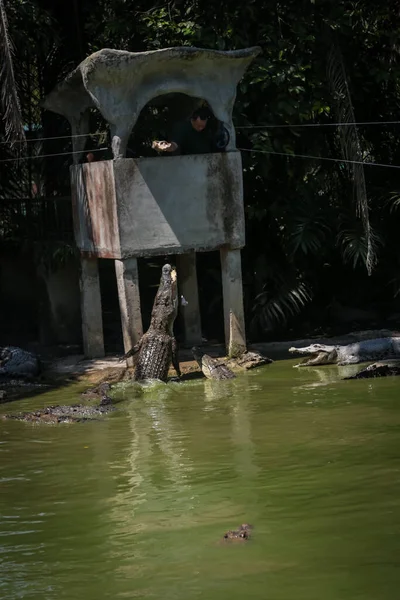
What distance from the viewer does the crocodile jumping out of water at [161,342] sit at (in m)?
13.3

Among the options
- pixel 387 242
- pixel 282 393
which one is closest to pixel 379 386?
pixel 282 393

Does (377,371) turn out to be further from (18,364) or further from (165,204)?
(18,364)

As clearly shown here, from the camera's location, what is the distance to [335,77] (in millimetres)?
15875

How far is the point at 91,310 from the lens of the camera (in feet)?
49.9

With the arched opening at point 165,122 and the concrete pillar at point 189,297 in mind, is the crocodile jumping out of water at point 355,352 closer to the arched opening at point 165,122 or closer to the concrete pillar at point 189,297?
the concrete pillar at point 189,297

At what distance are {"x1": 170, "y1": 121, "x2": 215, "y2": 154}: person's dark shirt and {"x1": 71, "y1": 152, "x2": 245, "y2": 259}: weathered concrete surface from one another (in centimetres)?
66

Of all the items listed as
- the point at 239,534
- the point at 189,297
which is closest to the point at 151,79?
the point at 189,297

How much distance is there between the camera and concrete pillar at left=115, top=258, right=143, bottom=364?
46.0 feet

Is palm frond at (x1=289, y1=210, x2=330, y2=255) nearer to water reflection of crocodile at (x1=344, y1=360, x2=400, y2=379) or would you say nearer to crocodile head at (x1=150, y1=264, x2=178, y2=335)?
crocodile head at (x1=150, y1=264, x2=178, y2=335)

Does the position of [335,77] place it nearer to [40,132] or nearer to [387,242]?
[387,242]

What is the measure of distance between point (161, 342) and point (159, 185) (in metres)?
2.04

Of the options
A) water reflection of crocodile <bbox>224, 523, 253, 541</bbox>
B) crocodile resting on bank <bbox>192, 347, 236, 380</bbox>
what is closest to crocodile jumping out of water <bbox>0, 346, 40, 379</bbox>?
crocodile resting on bank <bbox>192, 347, 236, 380</bbox>

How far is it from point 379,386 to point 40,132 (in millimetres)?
8629

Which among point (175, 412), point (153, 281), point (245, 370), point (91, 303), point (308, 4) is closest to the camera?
point (175, 412)
